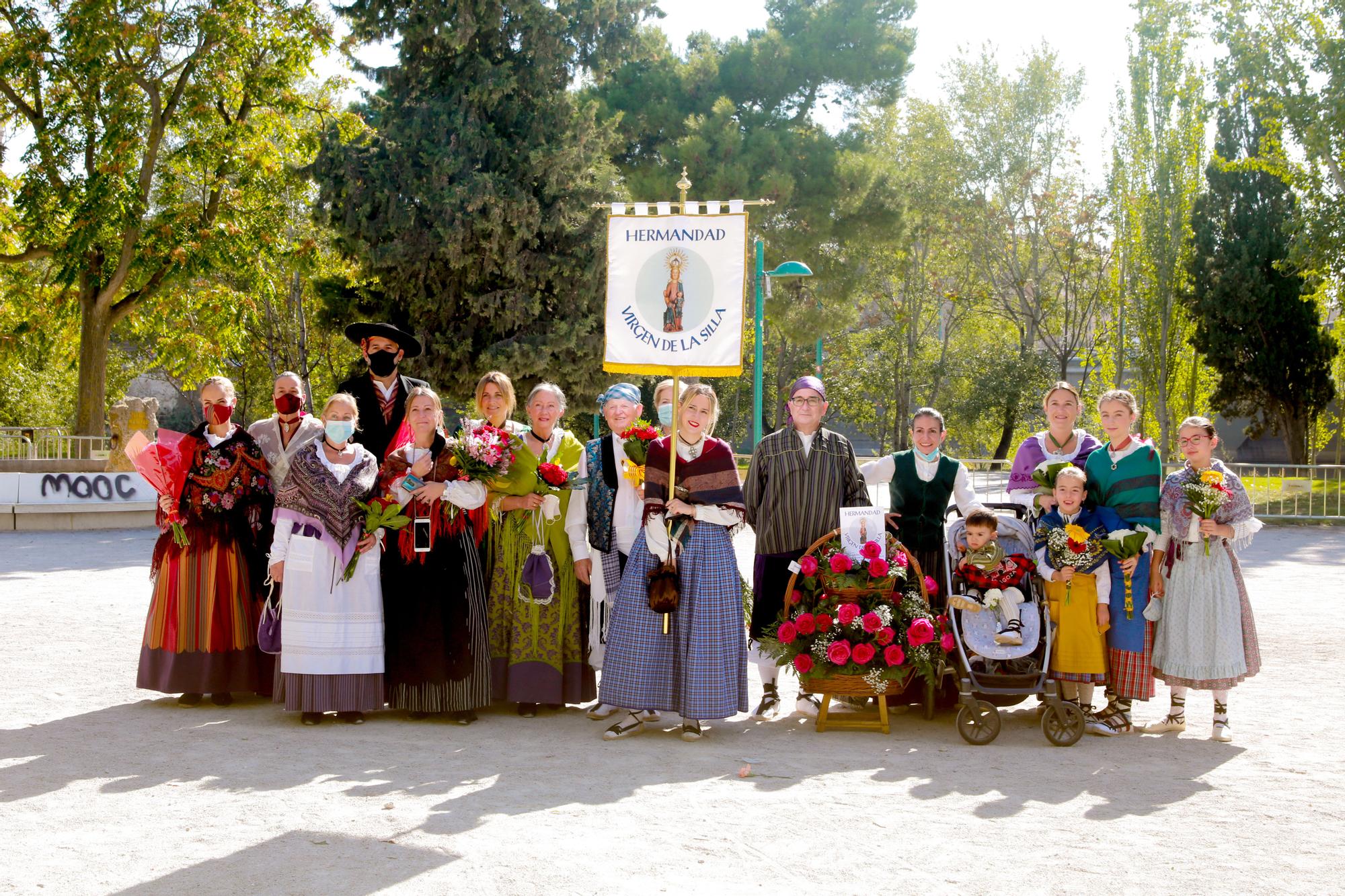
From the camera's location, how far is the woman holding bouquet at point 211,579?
285 inches

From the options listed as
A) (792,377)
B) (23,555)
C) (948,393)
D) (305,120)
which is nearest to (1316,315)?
(948,393)

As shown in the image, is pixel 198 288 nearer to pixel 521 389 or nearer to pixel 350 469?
pixel 521 389

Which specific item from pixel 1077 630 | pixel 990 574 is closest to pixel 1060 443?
pixel 990 574

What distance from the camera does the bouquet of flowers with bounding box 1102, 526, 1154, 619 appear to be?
682cm

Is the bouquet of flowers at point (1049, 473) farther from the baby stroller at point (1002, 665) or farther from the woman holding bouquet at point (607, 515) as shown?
the woman holding bouquet at point (607, 515)

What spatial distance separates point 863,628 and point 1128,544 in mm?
1570

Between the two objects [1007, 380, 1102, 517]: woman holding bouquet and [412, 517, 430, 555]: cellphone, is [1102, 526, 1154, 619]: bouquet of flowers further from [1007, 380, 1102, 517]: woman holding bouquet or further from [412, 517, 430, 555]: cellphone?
[412, 517, 430, 555]: cellphone

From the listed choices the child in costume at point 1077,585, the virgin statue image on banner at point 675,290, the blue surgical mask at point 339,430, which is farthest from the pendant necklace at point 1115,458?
the blue surgical mask at point 339,430

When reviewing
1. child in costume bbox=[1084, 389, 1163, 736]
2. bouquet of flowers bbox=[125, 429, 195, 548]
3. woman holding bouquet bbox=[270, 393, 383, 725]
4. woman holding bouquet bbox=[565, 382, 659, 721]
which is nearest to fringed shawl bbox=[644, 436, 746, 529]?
woman holding bouquet bbox=[565, 382, 659, 721]

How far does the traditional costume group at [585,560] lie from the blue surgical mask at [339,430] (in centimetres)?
1

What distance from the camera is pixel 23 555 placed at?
1630cm

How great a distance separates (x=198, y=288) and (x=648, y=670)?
23962 millimetres

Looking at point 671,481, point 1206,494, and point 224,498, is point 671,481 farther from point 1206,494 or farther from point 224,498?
point 1206,494

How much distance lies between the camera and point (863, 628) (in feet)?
22.0
